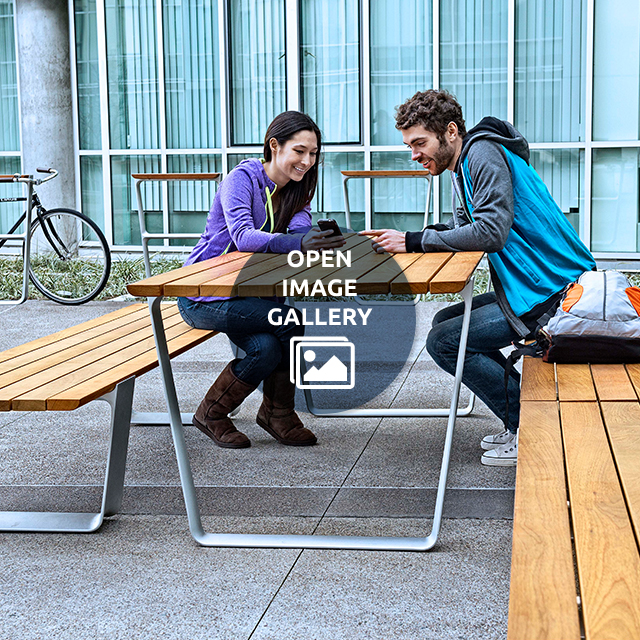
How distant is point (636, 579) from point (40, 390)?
1975 mm

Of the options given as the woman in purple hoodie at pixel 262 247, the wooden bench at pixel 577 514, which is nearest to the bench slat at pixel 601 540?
the wooden bench at pixel 577 514

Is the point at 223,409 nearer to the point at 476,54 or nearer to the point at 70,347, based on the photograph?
the point at 70,347

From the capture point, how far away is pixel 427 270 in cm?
301

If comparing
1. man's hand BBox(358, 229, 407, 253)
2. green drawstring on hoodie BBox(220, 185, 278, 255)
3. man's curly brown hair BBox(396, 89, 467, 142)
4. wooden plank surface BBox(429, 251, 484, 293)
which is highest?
man's curly brown hair BBox(396, 89, 467, 142)

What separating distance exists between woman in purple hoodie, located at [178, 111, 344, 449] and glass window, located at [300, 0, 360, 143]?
5806 millimetres

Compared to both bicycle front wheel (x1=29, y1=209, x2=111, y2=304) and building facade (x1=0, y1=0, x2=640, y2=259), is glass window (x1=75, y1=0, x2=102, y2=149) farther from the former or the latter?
bicycle front wheel (x1=29, y1=209, x2=111, y2=304)

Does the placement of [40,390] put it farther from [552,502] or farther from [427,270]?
[552,502]

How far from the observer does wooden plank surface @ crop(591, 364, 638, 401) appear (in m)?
2.93

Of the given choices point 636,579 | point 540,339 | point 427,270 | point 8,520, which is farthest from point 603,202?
point 636,579

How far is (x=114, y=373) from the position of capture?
321cm

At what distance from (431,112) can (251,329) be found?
3.81 feet

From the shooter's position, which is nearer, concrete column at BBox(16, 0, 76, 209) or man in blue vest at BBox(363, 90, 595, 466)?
man in blue vest at BBox(363, 90, 595, 466)

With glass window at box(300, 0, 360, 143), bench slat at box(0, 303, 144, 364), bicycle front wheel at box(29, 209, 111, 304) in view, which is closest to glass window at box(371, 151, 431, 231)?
glass window at box(300, 0, 360, 143)

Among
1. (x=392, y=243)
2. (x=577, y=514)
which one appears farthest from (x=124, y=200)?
(x=577, y=514)
